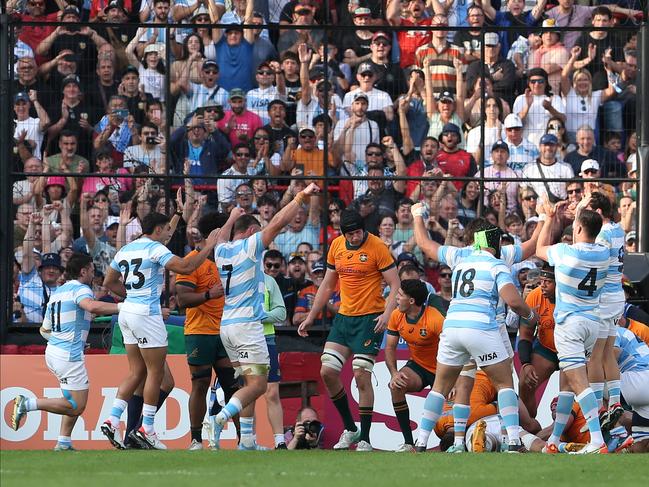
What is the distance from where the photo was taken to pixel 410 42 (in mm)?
16812

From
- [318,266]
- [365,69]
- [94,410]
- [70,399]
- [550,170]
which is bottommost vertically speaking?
[94,410]

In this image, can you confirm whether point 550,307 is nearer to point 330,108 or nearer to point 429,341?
point 429,341

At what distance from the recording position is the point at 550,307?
12422 millimetres

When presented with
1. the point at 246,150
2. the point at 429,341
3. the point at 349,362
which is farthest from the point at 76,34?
the point at 429,341

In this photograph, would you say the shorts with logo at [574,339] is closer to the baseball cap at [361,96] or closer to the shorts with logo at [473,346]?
the shorts with logo at [473,346]

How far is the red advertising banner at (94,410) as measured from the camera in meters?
14.2

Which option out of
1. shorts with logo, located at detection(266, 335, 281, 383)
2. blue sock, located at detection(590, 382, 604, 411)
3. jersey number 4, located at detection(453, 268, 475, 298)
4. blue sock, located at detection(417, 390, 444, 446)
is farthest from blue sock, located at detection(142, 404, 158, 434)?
blue sock, located at detection(590, 382, 604, 411)

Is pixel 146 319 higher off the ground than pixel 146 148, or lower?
lower

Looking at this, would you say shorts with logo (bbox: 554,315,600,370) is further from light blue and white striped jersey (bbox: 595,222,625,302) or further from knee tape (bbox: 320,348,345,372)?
knee tape (bbox: 320,348,345,372)

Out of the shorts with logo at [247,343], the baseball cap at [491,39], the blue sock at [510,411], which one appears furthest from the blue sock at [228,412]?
the baseball cap at [491,39]

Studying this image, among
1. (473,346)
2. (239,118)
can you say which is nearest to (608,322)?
(473,346)

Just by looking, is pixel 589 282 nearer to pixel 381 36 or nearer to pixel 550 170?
pixel 550 170

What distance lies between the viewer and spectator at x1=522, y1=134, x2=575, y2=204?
53.8ft

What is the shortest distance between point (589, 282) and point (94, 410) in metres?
6.01
